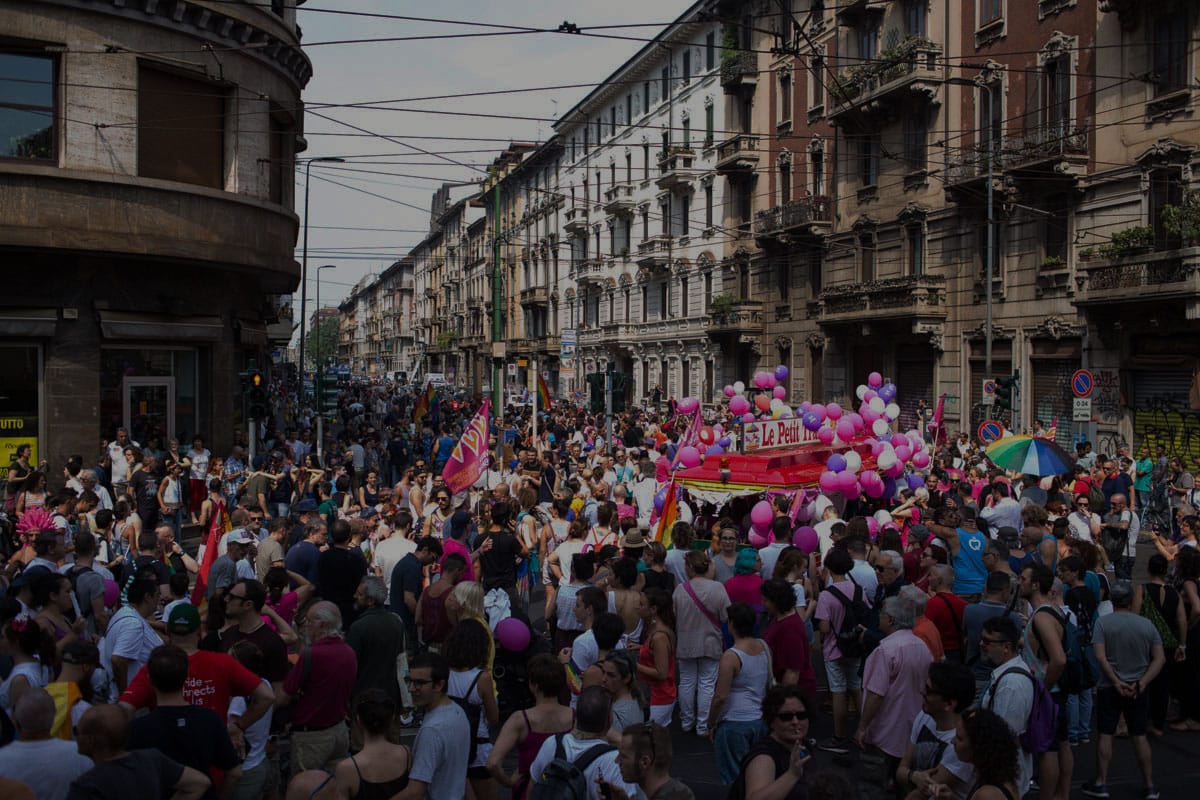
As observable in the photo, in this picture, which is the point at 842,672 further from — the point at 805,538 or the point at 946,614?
the point at 805,538

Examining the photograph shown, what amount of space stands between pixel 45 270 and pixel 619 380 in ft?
37.6

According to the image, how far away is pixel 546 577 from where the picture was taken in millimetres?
11000

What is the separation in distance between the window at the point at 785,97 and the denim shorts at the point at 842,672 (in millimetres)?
32438

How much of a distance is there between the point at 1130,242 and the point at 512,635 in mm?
19929

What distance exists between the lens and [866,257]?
33375 millimetres

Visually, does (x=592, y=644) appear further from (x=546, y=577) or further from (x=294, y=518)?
(x=294, y=518)

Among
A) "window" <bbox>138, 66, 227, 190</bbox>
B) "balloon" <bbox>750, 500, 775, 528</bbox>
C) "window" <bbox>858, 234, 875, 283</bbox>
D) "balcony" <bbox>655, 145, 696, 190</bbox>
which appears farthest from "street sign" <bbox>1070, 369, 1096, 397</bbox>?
"balcony" <bbox>655, 145, 696, 190</bbox>

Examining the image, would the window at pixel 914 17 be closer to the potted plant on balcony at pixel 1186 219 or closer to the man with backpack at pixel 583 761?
the potted plant on balcony at pixel 1186 219

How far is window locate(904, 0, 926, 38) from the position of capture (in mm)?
29750

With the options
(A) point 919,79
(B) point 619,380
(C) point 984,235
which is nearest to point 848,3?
(A) point 919,79

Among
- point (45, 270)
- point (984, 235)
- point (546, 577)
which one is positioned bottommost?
point (546, 577)

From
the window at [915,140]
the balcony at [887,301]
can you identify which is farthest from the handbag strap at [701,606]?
the window at [915,140]

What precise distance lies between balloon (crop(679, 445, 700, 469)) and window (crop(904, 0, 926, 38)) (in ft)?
69.1

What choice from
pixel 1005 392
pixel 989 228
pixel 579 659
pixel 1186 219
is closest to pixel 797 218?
pixel 989 228
